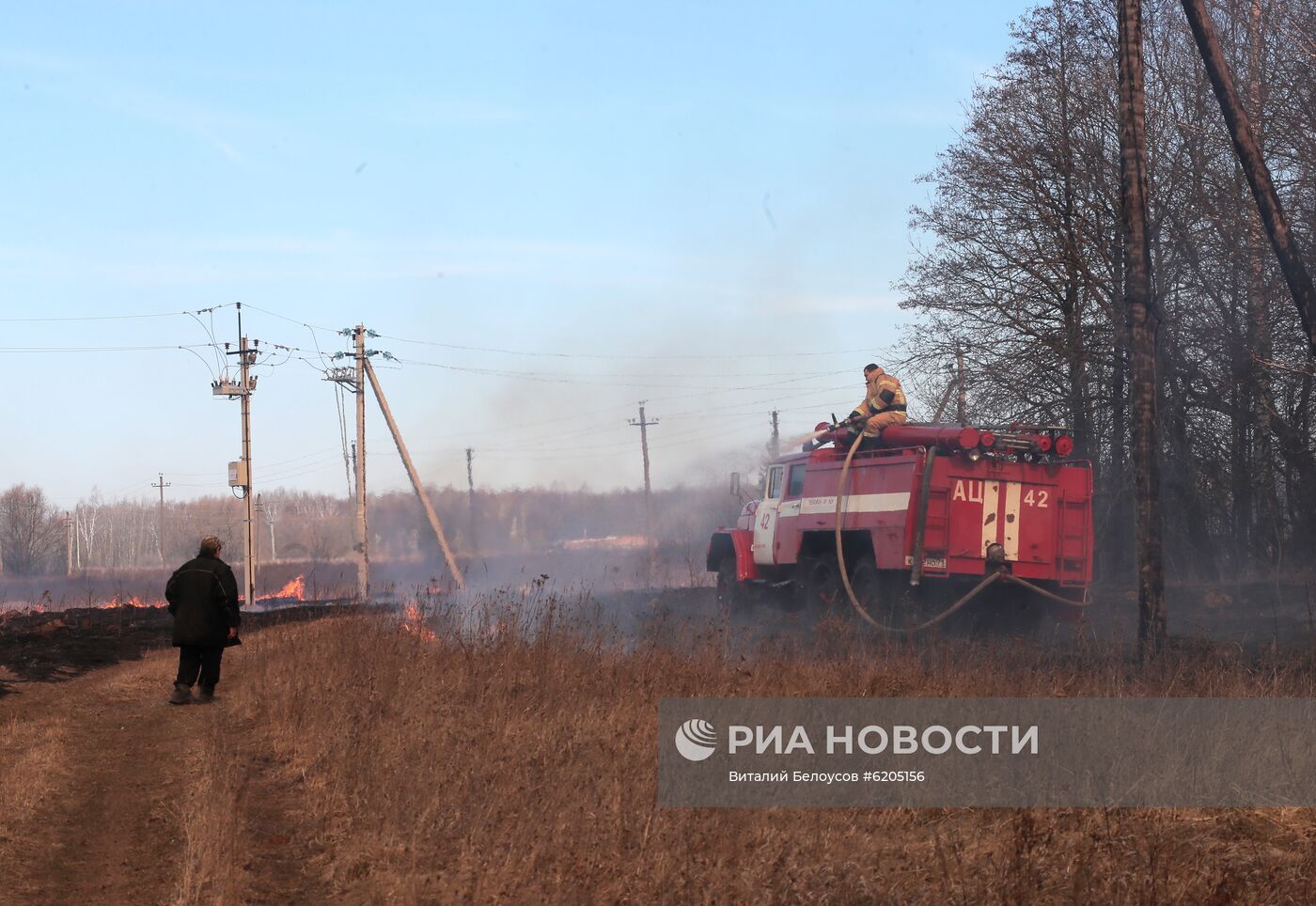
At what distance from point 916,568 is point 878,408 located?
97.8 inches

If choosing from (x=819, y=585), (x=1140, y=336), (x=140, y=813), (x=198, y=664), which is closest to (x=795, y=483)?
(x=819, y=585)

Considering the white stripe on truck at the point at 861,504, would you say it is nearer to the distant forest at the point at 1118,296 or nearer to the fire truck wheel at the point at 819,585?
the fire truck wheel at the point at 819,585

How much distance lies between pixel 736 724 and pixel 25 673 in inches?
382

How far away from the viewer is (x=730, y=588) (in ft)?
69.2

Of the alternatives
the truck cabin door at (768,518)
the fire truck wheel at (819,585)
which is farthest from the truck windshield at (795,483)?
the fire truck wheel at (819,585)

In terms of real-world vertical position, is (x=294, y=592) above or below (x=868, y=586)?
below

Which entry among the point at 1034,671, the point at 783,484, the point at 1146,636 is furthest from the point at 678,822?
the point at 783,484

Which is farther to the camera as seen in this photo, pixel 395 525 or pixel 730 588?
pixel 395 525

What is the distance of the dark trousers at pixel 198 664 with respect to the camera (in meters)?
12.1

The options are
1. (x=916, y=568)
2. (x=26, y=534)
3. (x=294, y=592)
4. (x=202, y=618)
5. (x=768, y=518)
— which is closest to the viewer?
(x=202, y=618)

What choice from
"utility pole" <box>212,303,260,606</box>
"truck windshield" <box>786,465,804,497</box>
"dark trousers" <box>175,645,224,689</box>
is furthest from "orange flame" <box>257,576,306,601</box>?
"dark trousers" <box>175,645,224,689</box>

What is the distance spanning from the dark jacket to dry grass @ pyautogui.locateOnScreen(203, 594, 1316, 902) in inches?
51.4

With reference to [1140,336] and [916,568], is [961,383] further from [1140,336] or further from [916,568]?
[1140,336]

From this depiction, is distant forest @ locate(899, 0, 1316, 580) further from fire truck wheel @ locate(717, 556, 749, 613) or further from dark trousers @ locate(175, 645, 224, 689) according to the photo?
dark trousers @ locate(175, 645, 224, 689)
